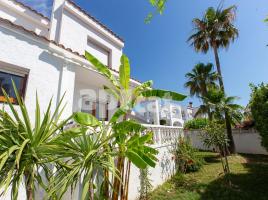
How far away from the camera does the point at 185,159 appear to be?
30.5 ft

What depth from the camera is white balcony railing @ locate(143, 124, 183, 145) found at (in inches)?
315

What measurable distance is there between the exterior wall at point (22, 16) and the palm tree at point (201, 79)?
55.7ft

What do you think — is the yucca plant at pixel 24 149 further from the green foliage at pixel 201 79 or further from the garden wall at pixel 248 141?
the green foliage at pixel 201 79

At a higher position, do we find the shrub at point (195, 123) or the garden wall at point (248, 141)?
the shrub at point (195, 123)

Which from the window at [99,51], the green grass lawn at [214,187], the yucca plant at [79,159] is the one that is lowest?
the green grass lawn at [214,187]

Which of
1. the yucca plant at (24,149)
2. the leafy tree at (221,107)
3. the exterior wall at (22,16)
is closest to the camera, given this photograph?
the yucca plant at (24,149)

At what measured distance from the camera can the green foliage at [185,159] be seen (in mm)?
9305

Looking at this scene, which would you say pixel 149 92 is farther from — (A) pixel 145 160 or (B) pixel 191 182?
(B) pixel 191 182

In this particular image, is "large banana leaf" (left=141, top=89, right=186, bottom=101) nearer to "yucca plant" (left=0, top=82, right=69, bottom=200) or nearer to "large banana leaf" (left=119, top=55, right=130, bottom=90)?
"large banana leaf" (left=119, top=55, right=130, bottom=90)

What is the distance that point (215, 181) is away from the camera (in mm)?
7965

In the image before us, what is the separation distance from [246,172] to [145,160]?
9051 mm

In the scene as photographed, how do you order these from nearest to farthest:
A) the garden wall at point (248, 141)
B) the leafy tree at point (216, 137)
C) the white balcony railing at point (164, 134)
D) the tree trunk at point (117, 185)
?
the tree trunk at point (117, 185) < the white balcony railing at point (164, 134) < the leafy tree at point (216, 137) < the garden wall at point (248, 141)

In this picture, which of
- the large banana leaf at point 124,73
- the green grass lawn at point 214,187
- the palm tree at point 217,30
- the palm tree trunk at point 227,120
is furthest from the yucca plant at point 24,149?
the palm tree at point 217,30

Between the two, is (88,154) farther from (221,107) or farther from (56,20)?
(221,107)
